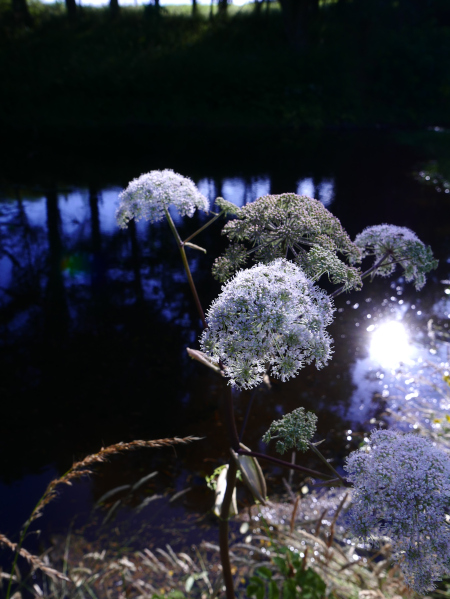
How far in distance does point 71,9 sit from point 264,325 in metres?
33.0

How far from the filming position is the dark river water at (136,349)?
4.76m

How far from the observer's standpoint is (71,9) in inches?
1079

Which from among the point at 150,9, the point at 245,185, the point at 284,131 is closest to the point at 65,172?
the point at 245,185

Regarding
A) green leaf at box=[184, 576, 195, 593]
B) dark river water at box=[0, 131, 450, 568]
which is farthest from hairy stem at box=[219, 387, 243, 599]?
dark river water at box=[0, 131, 450, 568]

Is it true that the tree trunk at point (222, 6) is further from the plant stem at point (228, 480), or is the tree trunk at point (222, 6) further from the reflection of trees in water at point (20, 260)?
the plant stem at point (228, 480)

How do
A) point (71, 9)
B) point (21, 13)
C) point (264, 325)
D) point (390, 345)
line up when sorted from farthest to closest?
point (71, 9)
point (21, 13)
point (390, 345)
point (264, 325)

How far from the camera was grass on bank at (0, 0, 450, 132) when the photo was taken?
22797mm

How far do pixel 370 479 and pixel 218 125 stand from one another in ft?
78.8

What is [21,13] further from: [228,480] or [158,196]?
[228,480]

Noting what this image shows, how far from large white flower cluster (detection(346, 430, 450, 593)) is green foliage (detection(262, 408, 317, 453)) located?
227mm

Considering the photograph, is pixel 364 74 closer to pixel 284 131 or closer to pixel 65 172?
pixel 284 131

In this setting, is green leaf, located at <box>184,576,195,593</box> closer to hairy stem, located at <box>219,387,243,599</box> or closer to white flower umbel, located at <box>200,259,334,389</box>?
hairy stem, located at <box>219,387,243,599</box>

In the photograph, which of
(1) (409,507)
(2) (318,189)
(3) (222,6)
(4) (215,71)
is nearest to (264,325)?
(1) (409,507)

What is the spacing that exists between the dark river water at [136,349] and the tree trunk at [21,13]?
1881 cm
